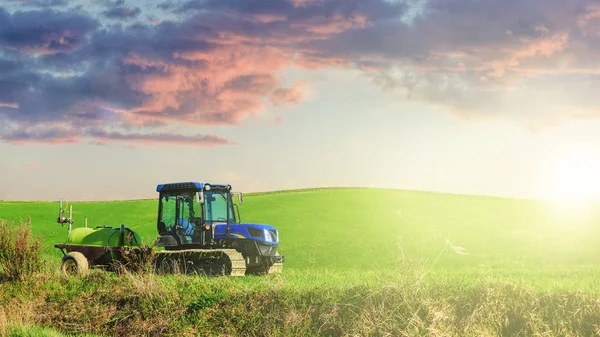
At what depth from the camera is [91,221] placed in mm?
45250

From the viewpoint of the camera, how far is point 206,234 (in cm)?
2231

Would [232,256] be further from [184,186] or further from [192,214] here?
[184,186]

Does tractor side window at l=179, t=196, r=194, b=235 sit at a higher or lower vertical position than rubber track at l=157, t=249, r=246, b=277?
higher

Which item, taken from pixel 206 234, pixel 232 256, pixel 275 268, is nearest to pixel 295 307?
pixel 232 256

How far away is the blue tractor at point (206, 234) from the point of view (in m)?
22.0

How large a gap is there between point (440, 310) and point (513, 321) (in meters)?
1.66

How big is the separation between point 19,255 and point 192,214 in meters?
6.47

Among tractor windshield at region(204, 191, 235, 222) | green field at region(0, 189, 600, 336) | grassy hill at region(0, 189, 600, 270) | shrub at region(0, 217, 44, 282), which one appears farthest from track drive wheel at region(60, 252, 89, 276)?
tractor windshield at region(204, 191, 235, 222)

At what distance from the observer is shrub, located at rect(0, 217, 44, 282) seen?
23.3 metres

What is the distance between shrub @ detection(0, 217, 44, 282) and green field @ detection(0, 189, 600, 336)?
0.67 metres

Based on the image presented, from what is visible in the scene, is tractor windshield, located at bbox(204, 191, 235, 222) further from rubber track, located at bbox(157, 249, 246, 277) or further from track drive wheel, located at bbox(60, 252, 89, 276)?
track drive wheel, located at bbox(60, 252, 89, 276)

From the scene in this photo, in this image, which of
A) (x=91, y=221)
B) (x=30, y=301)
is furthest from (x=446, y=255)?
(x=91, y=221)

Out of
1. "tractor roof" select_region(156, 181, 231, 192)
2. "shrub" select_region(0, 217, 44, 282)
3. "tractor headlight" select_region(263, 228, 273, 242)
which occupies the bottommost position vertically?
"shrub" select_region(0, 217, 44, 282)

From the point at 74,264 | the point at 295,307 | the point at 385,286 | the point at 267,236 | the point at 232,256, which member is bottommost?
the point at 295,307
